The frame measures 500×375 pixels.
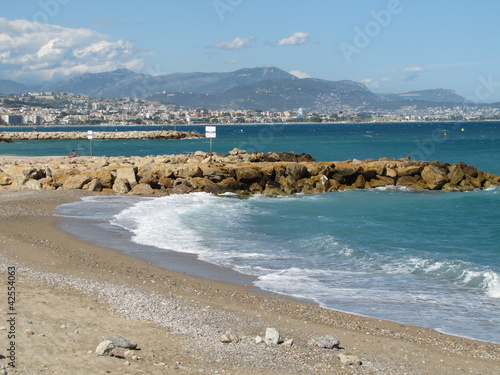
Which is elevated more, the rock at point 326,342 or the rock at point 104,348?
the rock at point 104,348

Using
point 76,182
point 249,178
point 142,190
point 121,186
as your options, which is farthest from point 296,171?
point 76,182

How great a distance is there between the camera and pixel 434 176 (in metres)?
29.3

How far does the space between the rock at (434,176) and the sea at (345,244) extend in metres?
3.14

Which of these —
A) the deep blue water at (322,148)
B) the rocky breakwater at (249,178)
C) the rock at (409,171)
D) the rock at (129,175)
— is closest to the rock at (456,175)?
the rocky breakwater at (249,178)

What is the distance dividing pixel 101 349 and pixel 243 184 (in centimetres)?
2077

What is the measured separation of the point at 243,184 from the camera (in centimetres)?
2686

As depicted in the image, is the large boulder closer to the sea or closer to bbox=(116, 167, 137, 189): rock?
bbox=(116, 167, 137, 189): rock

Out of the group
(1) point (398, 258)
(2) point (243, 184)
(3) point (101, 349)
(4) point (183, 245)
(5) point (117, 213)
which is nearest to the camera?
(3) point (101, 349)

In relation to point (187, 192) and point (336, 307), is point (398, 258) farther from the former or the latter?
point (187, 192)

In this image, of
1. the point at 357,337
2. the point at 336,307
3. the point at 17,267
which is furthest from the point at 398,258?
the point at 17,267

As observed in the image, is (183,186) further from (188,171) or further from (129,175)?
(129,175)

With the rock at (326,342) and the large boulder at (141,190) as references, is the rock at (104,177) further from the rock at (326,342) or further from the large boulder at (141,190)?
the rock at (326,342)

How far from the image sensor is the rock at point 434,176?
95.2ft

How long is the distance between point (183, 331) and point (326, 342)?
184cm
